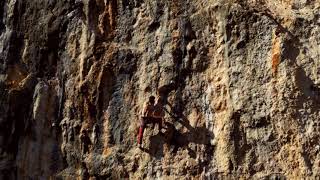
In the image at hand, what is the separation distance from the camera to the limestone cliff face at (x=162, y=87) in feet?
35.6

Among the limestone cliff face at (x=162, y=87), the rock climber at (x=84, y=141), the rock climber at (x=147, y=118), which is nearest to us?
the limestone cliff face at (x=162, y=87)

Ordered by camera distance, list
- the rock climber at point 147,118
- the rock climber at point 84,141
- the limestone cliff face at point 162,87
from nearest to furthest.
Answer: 1. the limestone cliff face at point 162,87
2. the rock climber at point 147,118
3. the rock climber at point 84,141

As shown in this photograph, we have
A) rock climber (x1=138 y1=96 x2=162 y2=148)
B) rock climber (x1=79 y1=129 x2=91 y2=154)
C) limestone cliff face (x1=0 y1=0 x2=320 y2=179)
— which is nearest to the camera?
limestone cliff face (x1=0 y1=0 x2=320 y2=179)

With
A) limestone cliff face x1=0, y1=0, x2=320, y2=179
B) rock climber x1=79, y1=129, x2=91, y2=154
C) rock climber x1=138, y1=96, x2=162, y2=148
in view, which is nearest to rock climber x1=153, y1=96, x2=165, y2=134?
rock climber x1=138, y1=96, x2=162, y2=148

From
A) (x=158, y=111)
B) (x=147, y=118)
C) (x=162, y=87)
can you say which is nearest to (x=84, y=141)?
(x=147, y=118)

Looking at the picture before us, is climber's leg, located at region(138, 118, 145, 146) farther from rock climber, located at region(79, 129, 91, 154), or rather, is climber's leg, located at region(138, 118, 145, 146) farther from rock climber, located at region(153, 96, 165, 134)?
rock climber, located at region(79, 129, 91, 154)

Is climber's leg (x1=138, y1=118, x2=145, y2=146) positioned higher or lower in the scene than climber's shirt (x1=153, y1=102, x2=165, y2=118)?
lower

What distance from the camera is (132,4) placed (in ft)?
43.4

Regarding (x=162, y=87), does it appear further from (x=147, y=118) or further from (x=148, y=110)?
(x=147, y=118)

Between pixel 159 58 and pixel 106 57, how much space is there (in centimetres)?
138

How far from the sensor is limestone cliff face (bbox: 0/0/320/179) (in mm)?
10852

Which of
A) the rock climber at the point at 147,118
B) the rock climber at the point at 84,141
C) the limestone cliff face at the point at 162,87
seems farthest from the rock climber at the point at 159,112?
the rock climber at the point at 84,141

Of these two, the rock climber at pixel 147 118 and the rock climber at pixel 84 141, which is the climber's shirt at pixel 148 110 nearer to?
the rock climber at pixel 147 118

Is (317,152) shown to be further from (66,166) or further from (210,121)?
(66,166)
